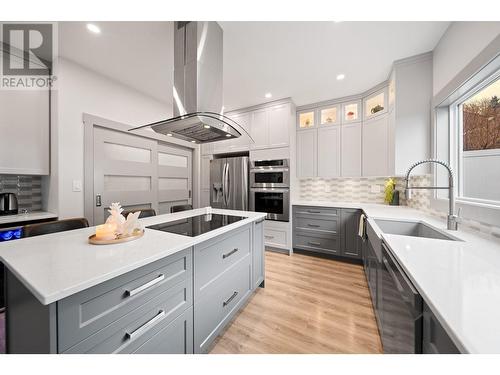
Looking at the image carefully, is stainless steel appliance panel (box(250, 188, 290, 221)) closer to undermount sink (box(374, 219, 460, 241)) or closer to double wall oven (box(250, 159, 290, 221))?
double wall oven (box(250, 159, 290, 221))

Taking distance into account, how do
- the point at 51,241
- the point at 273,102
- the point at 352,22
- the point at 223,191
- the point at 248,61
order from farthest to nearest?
the point at 223,191, the point at 273,102, the point at 248,61, the point at 352,22, the point at 51,241

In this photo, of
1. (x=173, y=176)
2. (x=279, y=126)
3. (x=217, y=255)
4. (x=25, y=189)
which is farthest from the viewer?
(x=173, y=176)

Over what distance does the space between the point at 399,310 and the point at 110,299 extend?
1331 mm

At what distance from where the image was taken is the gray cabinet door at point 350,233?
110 inches

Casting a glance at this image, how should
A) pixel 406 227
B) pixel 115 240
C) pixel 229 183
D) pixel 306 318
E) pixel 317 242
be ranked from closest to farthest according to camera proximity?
1. pixel 115 240
2. pixel 306 318
3. pixel 406 227
4. pixel 317 242
5. pixel 229 183

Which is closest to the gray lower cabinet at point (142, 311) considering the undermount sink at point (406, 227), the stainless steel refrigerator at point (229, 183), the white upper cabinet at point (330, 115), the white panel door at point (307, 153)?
the undermount sink at point (406, 227)

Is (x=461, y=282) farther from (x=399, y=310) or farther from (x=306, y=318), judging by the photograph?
(x=306, y=318)

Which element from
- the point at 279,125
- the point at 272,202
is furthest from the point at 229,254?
the point at 279,125

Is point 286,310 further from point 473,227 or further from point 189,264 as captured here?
point 473,227

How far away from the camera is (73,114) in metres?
2.27

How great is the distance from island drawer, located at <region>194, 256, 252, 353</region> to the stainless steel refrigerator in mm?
1693

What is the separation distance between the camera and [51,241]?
1.09 m

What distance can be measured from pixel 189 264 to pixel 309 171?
9.28ft
